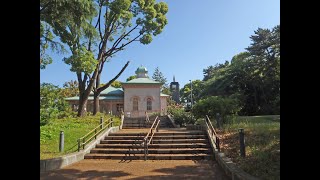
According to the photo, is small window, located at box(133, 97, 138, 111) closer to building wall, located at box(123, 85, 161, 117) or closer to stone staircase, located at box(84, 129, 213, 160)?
building wall, located at box(123, 85, 161, 117)

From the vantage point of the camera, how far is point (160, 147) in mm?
13211

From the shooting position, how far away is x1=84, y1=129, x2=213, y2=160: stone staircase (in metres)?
12.0

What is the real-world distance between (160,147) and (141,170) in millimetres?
3814

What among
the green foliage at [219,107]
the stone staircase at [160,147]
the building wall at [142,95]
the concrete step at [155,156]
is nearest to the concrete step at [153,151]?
the stone staircase at [160,147]

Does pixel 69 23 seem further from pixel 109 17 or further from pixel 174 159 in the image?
pixel 109 17

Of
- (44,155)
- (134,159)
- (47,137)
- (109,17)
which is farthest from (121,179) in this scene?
(109,17)

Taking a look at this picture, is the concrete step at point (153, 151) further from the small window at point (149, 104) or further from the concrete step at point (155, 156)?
the small window at point (149, 104)

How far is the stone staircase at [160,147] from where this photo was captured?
12.0 metres

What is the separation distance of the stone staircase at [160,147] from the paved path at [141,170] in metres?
0.67

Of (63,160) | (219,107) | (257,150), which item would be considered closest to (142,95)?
(219,107)

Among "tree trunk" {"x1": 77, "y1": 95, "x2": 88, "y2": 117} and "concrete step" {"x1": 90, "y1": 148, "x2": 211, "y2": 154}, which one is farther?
"tree trunk" {"x1": 77, "y1": 95, "x2": 88, "y2": 117}

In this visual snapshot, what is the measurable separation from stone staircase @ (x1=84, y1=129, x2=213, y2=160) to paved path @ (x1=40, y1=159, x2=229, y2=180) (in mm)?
675

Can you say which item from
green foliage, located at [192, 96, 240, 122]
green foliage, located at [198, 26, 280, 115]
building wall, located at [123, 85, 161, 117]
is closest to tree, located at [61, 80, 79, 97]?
building wall, located at [123, 85, 161, 117]

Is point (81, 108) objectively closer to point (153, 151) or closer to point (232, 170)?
point (153, 151)
